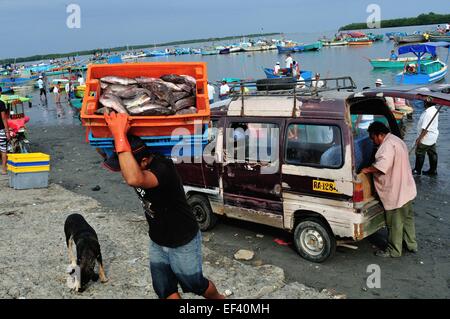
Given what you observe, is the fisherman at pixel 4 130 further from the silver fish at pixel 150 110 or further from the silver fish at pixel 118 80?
the silver fish at pixel 150 110

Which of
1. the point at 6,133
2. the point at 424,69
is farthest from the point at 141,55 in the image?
the point at 6,133

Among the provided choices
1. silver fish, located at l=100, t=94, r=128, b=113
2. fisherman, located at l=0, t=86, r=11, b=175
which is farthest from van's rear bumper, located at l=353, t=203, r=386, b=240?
fisherman, located at l=0, t=86, r=11, b=175

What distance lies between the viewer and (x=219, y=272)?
5832mm

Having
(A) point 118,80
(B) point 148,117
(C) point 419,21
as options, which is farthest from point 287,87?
(C) point 419,21

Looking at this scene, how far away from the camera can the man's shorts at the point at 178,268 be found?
3787mm

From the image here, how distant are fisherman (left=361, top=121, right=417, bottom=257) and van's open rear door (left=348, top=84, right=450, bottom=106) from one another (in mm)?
504

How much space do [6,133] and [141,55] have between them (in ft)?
397

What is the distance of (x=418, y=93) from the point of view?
552cm

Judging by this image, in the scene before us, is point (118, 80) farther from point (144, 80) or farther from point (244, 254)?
point (244, 254)

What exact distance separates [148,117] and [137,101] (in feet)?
0.96

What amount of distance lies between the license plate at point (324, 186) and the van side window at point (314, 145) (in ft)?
0.73

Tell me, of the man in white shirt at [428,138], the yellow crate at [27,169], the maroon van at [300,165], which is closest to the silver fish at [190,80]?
the maroon van at [300,165]

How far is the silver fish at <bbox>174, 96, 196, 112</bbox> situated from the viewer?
13.3 ft
